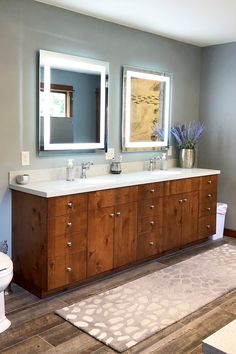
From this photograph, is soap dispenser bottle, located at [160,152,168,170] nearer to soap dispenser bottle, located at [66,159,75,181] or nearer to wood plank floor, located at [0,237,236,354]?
soap dispenser bottle, located at [66,159,75,181]

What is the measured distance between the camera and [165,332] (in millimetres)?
2547

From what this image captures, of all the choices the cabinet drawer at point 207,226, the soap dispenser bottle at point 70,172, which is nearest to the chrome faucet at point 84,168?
the soap dispenser bottle at point 70,172

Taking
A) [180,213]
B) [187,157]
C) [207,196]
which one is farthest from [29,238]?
[187,157]

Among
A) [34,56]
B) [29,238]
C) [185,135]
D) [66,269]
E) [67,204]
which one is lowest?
[66,269]

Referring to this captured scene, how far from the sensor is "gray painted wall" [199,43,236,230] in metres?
4.68

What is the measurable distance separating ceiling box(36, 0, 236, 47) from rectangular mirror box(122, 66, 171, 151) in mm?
479

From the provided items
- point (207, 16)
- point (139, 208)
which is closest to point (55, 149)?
point (139, 208)

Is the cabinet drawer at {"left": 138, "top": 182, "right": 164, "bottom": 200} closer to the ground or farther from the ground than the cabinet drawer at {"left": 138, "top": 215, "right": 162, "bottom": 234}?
farther from the ground

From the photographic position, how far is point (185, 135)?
4.64 meters

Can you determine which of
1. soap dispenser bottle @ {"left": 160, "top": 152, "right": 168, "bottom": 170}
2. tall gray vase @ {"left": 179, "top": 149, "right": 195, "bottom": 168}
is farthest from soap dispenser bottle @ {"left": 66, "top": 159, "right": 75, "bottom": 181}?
tall gray vase @ {"left": 179, "top": 149, "right": 195, "bottom": 168}

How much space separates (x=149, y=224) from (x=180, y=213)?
496mm

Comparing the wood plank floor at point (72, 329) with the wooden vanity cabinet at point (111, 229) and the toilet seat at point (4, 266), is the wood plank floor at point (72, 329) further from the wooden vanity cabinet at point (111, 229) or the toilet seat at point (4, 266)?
the toilet seat at point (4, 266)

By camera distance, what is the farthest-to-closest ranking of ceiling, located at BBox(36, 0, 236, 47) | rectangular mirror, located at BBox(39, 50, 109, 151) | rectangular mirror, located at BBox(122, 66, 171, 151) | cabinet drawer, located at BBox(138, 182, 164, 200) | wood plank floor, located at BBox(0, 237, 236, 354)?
rectangular mirror, located at BBox(122, 66, 171, 151), cabinet drawer, located at BBox(138, 182, 164, 200), rectangular mirror, located at BBox(39, 50, 109, 151), ceiling, located at BBox(36, 0, 236, 47), wood plank floor, located at BBox(0, 237, 236, 354)

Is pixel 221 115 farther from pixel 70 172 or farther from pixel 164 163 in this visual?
pixel 70 172
